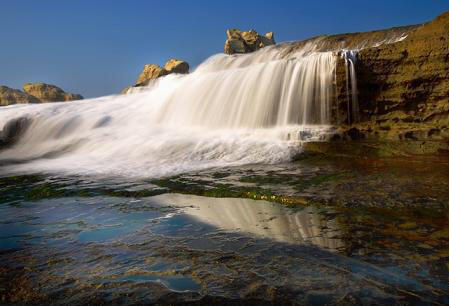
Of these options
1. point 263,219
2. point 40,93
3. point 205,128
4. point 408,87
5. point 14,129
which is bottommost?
point 263,219

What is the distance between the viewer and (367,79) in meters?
7.89

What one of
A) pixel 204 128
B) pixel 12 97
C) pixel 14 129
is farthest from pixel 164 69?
pixel 204 128

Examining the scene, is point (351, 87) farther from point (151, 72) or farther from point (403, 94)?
point (151, 72)

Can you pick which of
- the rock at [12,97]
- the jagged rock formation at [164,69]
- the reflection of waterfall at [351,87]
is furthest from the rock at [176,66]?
the reflection of waterfall at [351,87]

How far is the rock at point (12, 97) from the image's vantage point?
93.5ft

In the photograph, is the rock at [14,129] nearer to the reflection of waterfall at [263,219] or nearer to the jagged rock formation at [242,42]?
the reflection of waterfall at [263,219]

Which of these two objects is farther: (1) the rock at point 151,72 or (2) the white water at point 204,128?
(1) the rock at point 151,72

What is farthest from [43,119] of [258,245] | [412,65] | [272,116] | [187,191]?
[258,245]

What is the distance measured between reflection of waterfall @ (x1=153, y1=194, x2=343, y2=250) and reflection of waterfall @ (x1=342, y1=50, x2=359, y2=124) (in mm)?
4841

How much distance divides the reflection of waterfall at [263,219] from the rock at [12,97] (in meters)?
29.9

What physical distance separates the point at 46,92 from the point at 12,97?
3963mm

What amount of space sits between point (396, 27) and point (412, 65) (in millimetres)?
6530

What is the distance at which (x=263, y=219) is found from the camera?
326 centimetres

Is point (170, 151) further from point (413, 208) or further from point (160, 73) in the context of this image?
point (160, 73)
